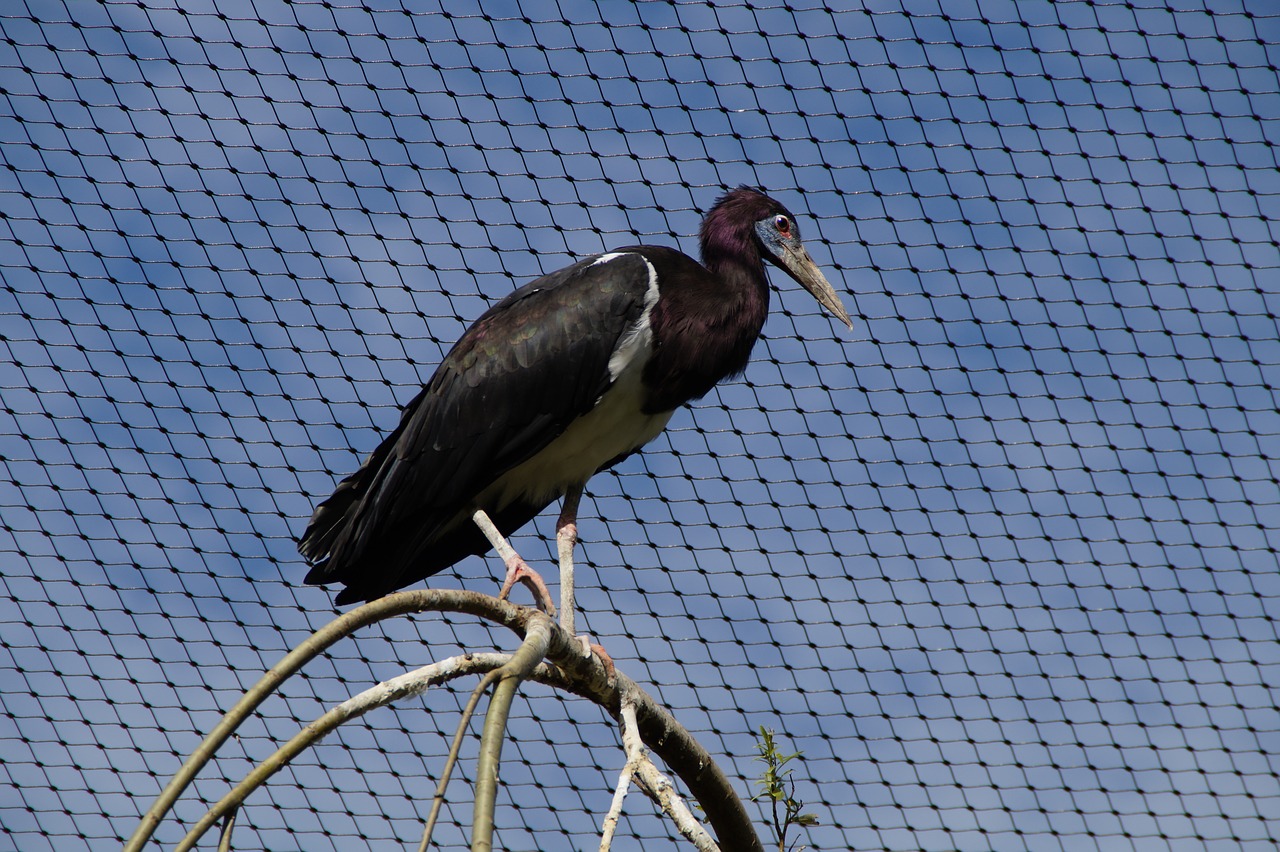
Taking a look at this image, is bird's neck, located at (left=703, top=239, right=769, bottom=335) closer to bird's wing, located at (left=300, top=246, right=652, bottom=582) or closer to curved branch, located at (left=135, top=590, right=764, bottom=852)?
bird's wing, located at (left=300, top=246, right=652, bottom=582)

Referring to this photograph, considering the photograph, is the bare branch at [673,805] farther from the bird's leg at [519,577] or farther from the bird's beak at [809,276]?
the bird's beak at [809,276]

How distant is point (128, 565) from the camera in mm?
5531

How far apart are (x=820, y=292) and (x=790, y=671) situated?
181 cm

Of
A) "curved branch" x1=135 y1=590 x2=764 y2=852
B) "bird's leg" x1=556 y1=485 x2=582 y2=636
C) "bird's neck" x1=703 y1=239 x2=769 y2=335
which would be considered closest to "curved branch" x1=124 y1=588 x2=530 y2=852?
"curved branch" x1=135 y1=590 x2=764 y2=852

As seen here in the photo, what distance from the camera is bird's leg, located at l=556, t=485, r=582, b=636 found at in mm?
3695

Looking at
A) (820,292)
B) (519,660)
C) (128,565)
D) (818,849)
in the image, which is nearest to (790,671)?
(818,849)

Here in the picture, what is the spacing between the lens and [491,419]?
4113 mm

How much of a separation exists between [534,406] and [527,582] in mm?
675

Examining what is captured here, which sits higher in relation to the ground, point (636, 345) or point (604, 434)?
point (636, 345)

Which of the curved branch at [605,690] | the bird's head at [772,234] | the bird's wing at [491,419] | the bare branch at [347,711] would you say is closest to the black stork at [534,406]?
the bird's wing at [491,419]

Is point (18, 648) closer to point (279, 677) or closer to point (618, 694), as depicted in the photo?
→ point (618, 694)

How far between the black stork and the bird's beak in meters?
0.43

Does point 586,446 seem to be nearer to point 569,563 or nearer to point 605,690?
point 569,563

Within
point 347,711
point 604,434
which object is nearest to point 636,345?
point 604,434
